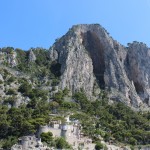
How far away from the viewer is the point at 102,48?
458 feet

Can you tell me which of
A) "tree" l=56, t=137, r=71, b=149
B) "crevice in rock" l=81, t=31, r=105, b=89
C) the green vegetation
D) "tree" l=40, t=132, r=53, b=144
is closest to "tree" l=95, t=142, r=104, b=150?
the green vegetation

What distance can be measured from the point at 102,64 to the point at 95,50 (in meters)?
4.63

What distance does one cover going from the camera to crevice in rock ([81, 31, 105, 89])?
139025 mm

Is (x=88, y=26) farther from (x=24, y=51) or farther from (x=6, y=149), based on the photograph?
(x=6, y=149)

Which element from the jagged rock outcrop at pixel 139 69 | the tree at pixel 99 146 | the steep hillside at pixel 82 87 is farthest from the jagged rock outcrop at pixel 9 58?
the tree at pixel 99 146

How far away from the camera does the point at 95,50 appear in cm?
14050

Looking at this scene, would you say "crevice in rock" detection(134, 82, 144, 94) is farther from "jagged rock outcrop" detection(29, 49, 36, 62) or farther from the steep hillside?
"jagged rock outcrop" detection(29, 49, 36, 62)

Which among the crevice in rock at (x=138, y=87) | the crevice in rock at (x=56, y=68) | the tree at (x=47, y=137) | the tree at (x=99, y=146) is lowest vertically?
the tree at (x=99, y=146)

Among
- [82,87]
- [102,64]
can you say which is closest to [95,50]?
[102,64]

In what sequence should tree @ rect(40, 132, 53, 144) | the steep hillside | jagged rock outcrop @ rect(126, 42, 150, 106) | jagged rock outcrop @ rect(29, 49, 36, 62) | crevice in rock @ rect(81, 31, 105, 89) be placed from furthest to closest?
crevice in rock @ rect(81, 31, 105, 89) < jagged rock outcrop @ rect(126, 42, 150, 106) < jagged rock outcrop @ rect(29, 49, 36, 62) < the steep hillside < tree @ rect(40, 132, 53, 144)

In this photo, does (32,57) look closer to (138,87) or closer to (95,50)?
(95,50)

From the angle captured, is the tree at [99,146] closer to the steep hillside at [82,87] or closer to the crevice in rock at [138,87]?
the steep hillside at [82,87]

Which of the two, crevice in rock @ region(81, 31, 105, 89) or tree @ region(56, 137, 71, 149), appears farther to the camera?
crevice in rock @ region(81, 31, 105, 89)

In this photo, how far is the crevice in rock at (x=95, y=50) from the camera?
139 metres
